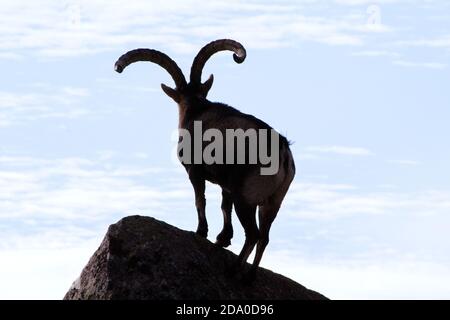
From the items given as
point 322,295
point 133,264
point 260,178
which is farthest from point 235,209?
point 322,295

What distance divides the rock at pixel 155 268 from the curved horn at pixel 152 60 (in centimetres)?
361

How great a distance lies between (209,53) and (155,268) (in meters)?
5.40

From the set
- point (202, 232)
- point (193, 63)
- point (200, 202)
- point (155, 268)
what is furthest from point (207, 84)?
point (155, 268)

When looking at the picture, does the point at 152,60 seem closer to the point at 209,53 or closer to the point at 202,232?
the point at 209,53

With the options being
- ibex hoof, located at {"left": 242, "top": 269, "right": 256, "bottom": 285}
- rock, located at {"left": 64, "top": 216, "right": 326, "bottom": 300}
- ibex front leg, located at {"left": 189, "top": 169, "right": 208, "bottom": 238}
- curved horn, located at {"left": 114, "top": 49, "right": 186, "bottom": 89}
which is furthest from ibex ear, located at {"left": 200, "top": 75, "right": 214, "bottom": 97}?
ibex hoof, located at {"left": 242, "top": 269, "right": 256, "bottom": 285}

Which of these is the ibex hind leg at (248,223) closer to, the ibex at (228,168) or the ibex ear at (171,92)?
the ibex at (228,168)

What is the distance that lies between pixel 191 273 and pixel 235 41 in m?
5.41

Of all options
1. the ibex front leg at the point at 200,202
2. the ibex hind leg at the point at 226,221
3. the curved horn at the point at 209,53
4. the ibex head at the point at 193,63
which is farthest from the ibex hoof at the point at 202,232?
the curved horn at the point at 209,53

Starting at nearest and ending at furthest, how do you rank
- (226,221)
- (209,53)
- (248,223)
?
1. (248,223)
2. (226,221)
3. (209,53)

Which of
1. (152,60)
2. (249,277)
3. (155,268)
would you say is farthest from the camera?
(152,60)

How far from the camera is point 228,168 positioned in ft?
71.6

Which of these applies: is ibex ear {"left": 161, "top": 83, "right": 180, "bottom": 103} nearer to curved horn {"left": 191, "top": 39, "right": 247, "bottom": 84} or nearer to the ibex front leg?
curved horn {"left": 191, "top": 39, "right": 247, "bottom": 84}
